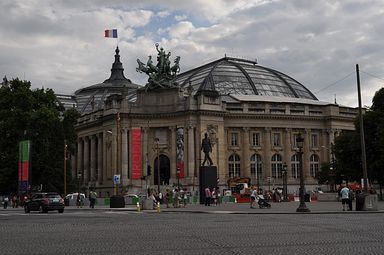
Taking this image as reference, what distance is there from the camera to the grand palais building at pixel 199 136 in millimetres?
95688

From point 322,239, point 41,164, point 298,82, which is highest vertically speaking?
point 298,82

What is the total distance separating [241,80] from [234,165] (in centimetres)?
2402

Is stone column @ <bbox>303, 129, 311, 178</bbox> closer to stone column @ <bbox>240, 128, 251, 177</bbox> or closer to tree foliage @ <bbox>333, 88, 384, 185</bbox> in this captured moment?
stone column @ <bbox>240, 128, 251, 177</bbox>

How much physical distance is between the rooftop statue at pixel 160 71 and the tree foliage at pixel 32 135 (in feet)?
80.0

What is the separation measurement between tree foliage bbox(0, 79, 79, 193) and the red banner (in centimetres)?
1381

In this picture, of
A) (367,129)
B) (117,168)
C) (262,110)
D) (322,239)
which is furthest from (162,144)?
(322,239)

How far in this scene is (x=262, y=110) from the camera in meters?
102

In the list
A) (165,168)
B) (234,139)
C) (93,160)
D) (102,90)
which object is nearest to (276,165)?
(234,139)

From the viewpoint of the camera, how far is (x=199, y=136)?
9525 cm

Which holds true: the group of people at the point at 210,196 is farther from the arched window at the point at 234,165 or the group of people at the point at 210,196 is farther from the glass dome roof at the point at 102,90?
the glass dome roof at the point at 102,90

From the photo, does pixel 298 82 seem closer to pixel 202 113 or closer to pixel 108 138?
pixel 202 113

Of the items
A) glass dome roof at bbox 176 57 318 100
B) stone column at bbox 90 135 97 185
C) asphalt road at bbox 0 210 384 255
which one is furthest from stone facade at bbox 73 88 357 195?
asphalt road at bbox 0 210 384 255

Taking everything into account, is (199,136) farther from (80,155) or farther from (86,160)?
(80,155)

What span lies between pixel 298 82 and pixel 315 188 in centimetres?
3447
